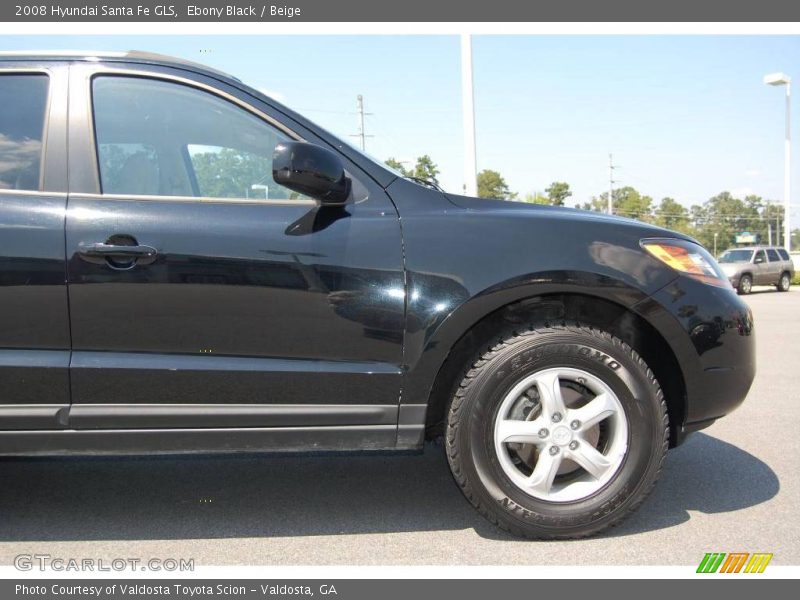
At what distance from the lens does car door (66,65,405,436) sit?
7.72ft

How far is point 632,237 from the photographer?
258cm

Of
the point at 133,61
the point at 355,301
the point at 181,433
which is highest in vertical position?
the point at 133,61

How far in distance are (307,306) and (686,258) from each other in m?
1.56

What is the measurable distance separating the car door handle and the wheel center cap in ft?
5.48

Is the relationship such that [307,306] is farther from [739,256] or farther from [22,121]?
[739,256]

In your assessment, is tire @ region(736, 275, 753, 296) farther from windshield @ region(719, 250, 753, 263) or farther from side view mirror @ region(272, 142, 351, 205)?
side view mirror @ region(272, 142, 351, 205)

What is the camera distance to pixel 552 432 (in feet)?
8.17

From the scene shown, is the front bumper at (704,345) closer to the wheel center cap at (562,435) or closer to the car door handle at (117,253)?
the wheel center cap at (562,435)

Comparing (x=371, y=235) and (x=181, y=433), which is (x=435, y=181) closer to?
(x=371, y=235)

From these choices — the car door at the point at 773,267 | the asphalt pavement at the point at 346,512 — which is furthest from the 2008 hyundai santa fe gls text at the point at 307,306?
the car door at the point at 773,267

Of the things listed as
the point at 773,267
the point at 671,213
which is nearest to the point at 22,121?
the point at 773,267
